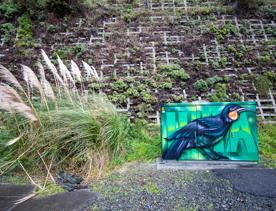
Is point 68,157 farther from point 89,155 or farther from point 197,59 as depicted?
point 197,59

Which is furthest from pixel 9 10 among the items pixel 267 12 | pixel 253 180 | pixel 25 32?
pixel 253 180

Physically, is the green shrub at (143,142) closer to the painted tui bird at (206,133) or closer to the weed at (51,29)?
the painted tui bird at (206,133)

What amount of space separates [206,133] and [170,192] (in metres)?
0.87

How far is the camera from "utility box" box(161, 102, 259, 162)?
3604mm

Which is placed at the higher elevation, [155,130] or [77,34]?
[77,34]

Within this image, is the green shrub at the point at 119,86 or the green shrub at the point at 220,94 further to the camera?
the green shrub at the point at 119,86

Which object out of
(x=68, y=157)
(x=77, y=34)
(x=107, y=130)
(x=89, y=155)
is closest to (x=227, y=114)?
(x=107, y=130)

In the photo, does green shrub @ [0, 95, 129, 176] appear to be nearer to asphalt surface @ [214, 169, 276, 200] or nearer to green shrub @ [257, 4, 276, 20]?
asphalt surface @ [214, 169, 276, 200]

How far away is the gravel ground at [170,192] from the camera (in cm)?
287

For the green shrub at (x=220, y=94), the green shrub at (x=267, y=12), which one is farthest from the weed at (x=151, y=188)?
the green shrub at (x=267, y=12)

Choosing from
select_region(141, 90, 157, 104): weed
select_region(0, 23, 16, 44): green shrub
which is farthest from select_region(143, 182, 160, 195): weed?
select_region(0, 23, 16, 44): green shrub

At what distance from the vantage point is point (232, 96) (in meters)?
4.75

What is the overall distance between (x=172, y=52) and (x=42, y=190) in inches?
126

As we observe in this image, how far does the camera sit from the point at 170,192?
3.09m
